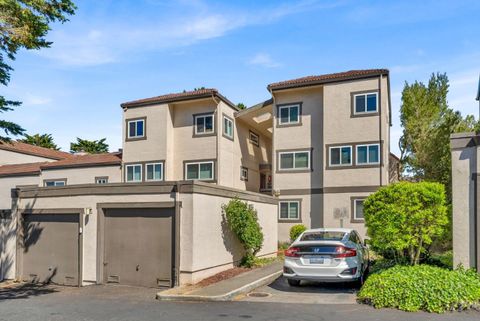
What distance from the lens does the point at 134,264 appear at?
1310 cm

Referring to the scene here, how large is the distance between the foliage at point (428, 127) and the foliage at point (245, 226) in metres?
18.9

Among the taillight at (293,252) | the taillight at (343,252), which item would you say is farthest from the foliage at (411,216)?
the taillight at (293,252)

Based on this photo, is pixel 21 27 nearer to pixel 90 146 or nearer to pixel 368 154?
pixel 368 154

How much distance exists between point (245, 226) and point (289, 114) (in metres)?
13.0

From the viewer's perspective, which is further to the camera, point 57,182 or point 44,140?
point 44,140

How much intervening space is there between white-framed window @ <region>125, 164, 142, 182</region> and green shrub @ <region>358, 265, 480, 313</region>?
20477mm

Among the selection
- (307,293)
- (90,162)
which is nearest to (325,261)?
(307,293)

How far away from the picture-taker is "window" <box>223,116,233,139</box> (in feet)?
89.2

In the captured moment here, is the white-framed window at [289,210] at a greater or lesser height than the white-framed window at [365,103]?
lesser

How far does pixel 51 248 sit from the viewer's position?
1463cm

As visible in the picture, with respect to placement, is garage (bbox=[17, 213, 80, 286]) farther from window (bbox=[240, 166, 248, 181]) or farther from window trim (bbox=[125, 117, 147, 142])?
window (bbox=[240, 166, 248, 181])

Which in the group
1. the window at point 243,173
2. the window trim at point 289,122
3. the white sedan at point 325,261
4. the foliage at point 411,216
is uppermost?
the window trim at point 289,122

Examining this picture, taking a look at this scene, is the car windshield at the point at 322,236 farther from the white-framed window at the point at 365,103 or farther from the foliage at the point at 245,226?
the white-framed window at the point at 365,103

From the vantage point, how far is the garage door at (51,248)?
14.1m
